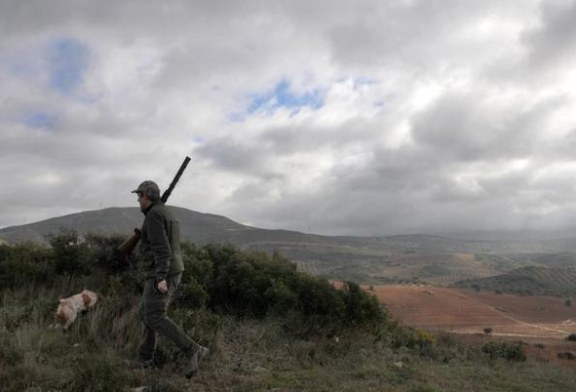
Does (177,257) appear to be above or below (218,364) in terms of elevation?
above

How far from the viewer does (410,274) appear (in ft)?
302

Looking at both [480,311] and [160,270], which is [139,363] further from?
[480,311]

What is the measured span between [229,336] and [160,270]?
118 inches

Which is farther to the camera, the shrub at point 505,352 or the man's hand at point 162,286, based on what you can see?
the shrub at point 505,352

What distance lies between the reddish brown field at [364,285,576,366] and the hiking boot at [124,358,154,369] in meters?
20.4

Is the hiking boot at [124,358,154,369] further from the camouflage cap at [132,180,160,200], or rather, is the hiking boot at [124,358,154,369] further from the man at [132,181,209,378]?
the camouflage cap at [132,180,160,200]

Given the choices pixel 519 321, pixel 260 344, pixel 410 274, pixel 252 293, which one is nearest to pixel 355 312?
pixel 252 293

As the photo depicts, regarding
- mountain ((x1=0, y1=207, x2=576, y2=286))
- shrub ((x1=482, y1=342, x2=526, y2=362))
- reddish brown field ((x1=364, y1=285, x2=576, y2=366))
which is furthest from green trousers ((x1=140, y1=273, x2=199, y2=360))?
mountain ((x1=0, y1=207, x2=576, y2=286))

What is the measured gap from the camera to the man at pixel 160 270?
594cm

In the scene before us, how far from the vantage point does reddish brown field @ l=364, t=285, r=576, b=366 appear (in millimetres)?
28016

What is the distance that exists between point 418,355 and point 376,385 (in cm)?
360

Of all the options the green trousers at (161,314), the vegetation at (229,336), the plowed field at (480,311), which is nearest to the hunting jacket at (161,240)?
the green trousers at (161,314)

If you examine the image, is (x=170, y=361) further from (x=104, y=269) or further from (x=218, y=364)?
(x=104, y=269)

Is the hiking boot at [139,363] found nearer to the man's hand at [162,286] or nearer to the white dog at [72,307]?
the man's hand at [162,286]
